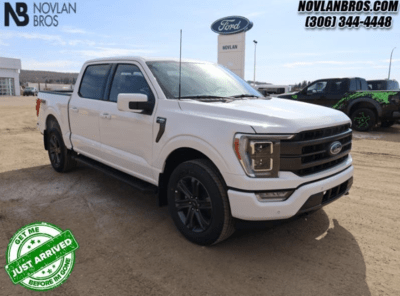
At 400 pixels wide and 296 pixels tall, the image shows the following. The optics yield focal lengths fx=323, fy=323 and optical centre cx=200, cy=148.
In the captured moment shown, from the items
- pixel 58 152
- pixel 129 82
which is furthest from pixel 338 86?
pixel 58 152

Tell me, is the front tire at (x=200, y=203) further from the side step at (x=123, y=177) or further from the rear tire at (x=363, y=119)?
the rear tire at (x=363, y=119)

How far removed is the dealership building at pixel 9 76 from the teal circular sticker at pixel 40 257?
64.2 meters

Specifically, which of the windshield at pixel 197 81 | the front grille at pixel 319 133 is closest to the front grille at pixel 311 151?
the front grille at pixel 319 133

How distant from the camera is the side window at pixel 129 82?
12.7 ft

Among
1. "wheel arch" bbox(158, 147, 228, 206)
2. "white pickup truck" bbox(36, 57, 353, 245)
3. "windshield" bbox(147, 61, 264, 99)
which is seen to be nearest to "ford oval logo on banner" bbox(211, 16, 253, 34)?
"white pickup truck" bbox(36, 57, 353, 245)

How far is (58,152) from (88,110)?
1609 mm

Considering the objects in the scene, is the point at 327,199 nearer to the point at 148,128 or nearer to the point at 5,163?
the point at 148,128

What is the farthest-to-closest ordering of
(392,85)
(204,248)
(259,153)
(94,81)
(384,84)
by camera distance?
(384,84) < (392,85) < (94,81) < (204,248) < (259,153)

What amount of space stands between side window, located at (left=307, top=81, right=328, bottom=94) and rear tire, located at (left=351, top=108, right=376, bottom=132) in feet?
4.81

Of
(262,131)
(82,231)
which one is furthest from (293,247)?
(82,231)

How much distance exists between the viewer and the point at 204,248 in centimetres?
324

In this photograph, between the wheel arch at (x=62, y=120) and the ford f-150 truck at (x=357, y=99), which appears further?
the ford f-150 truck at (x=357, y=99)

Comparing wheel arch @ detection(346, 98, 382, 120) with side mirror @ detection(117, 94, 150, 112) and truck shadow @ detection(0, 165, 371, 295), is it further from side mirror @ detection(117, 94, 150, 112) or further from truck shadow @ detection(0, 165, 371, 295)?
side mirror @ detection(117, 94, 150, 112)

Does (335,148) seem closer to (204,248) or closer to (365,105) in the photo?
(204,248)
